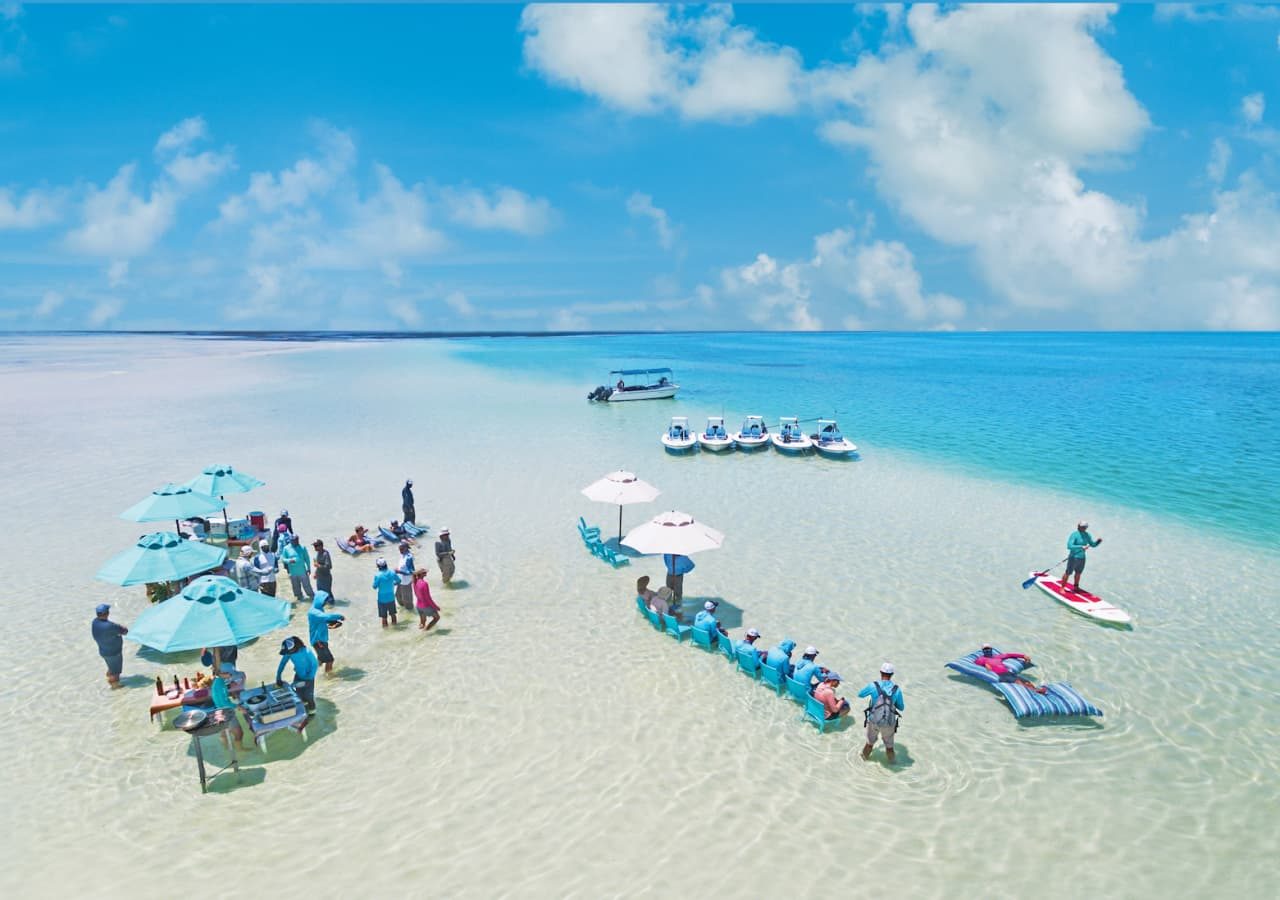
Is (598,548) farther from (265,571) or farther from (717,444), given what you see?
(717,444)

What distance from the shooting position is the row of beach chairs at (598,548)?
58.3 feet

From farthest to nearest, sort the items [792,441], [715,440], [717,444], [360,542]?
[715,440] → [792,441] → [717,444] → [360,542]

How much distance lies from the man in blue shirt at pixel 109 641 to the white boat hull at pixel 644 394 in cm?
4377

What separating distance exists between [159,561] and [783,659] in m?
11.5

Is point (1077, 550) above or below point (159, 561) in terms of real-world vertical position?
below

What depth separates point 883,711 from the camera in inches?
382

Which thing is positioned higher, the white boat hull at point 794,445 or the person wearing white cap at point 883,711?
the white boat hull at point 794,445

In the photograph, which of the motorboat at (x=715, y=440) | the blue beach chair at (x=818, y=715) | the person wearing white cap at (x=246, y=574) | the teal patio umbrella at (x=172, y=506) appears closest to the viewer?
the blue beach chair at (x=818, y=715)

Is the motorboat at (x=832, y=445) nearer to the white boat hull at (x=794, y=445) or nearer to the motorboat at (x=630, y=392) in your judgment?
the white boat hull at (x=794, y=445)

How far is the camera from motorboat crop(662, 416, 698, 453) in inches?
1278

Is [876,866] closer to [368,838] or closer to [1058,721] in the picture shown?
[1058,721]

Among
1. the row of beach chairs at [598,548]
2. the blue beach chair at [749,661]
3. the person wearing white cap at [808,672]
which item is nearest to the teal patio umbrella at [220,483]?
the row of beach chairs at [598,548]

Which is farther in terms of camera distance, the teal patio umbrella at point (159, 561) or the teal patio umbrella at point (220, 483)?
the teal patio umbrella at point (220, 483)

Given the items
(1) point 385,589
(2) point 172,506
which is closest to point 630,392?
(2) point 172,506
